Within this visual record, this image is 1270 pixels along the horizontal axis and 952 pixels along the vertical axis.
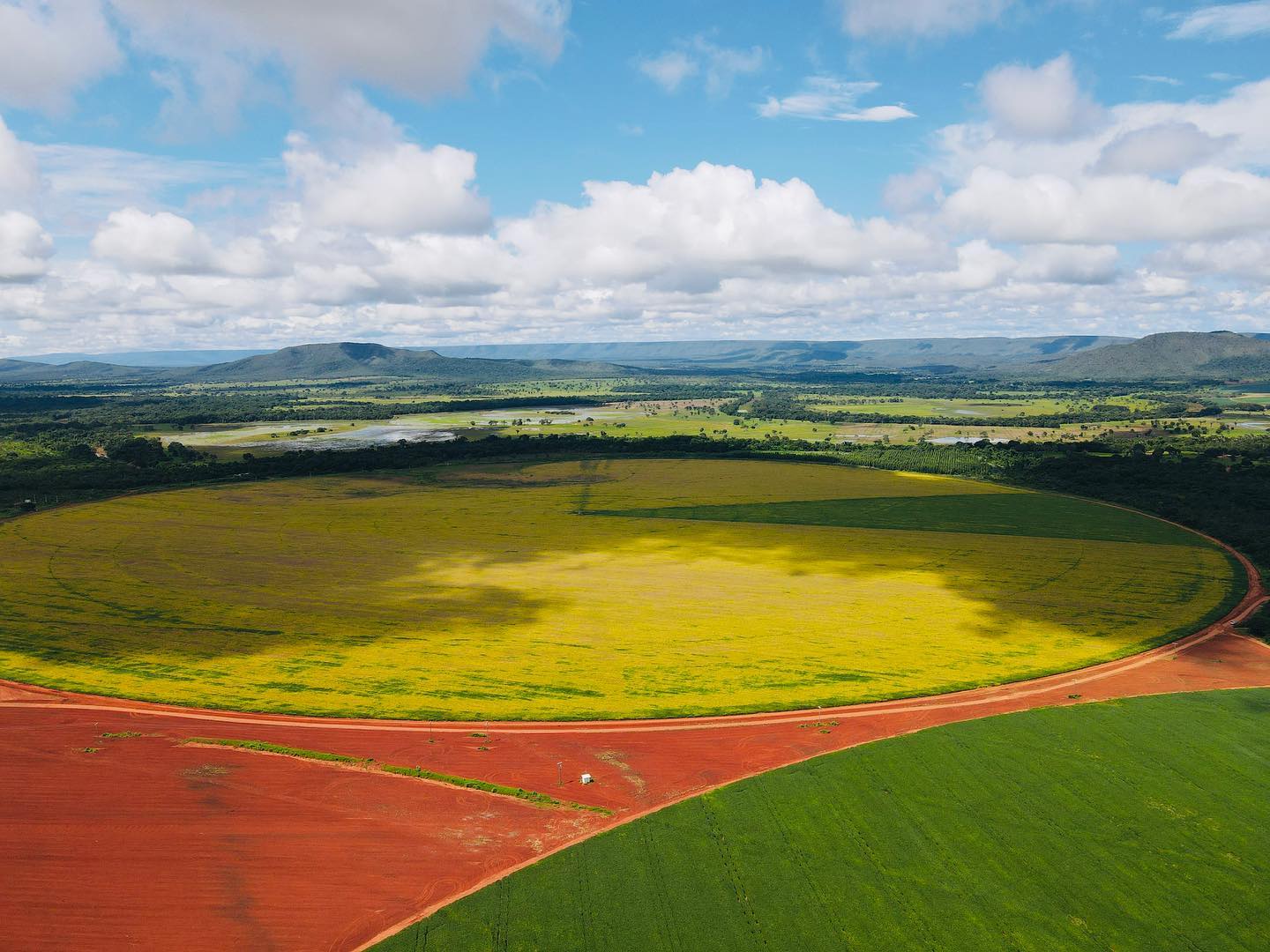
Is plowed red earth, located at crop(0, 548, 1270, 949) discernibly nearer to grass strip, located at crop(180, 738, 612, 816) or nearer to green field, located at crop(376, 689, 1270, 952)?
grass strip, located at crop(180, 738, 612, 816)

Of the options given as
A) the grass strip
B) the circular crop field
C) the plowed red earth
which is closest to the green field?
the plowed red earth

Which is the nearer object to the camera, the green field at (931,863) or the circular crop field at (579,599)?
the green field at (931,863)

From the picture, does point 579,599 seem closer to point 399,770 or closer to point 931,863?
point 399,770

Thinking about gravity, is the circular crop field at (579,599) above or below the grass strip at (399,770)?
above

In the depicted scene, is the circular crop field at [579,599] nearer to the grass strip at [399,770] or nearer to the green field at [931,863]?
the grass strip at [399,770]

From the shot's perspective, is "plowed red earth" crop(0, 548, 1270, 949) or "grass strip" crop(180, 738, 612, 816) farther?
"grass strip" crop(180, 738, 612, 816)

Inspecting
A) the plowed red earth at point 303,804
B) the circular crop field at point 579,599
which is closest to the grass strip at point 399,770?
the plowed red earth at point 303,804

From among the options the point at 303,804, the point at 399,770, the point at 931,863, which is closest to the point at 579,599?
the point at 399,770
